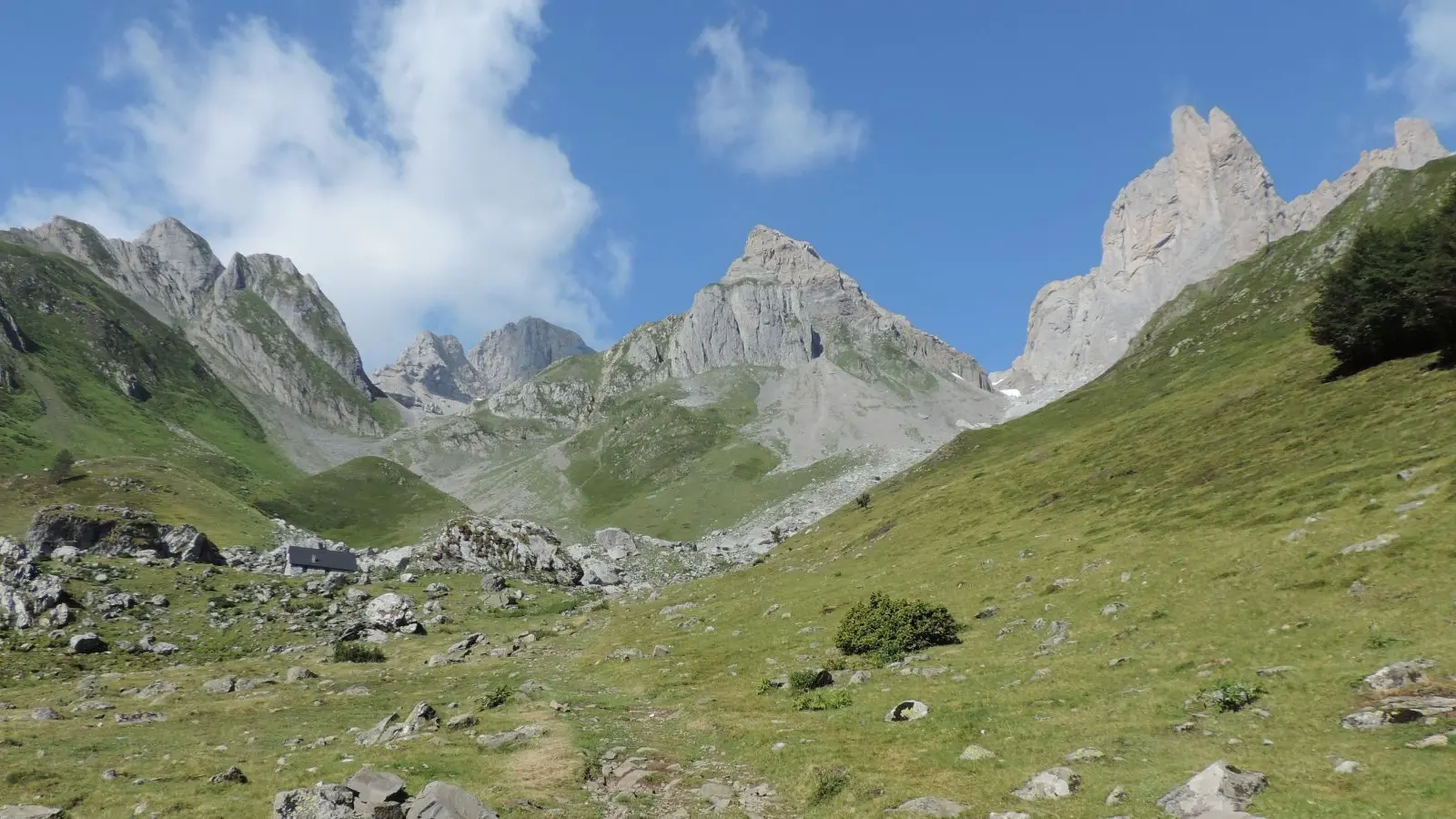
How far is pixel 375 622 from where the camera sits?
59.6m

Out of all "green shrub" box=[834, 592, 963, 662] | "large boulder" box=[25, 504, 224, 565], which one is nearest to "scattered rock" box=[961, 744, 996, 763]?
"green shrub" box=[834, 592, 963, 662]

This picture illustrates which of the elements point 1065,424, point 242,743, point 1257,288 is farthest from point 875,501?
point 1257,288

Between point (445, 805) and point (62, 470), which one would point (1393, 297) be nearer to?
point (445, 805)

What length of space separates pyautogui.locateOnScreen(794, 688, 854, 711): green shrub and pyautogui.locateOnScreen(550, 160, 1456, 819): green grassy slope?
A: 86 centimetres

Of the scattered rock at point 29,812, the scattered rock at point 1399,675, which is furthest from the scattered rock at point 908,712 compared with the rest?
the scattered rock at point 29,812

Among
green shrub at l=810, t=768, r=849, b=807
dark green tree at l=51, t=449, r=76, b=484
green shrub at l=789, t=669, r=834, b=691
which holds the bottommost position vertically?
green shrub at l=810, t=768, r=849, b=807

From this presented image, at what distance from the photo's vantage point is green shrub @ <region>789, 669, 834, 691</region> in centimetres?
2952

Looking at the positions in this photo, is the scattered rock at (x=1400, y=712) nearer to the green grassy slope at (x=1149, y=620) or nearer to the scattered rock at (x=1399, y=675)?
the green grassy slope at (x=1149, y=620)

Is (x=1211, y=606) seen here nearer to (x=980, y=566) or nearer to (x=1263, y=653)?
(x=1263, y=653)

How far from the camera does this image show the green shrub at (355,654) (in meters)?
47.9

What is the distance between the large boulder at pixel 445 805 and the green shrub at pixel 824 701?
42.7ft

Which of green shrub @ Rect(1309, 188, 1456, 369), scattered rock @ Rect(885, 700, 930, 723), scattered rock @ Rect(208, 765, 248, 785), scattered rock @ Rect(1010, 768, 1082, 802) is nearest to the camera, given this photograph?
scattered rock @ Rect(1010, 768, 1082, 802)

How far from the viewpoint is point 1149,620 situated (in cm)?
2881

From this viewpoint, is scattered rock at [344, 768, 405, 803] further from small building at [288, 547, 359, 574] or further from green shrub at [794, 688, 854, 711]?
small building at [288, 547, 359, 574]
